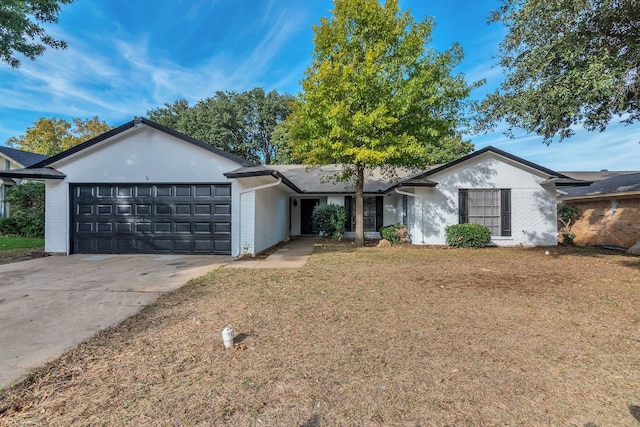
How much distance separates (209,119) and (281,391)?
103 feet

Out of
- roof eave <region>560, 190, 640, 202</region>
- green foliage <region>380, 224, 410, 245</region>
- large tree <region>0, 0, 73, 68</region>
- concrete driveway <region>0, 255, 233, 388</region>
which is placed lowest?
concrete driveway <region>0, 255, 233, 388</region>

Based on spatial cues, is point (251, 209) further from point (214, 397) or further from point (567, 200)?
point (567, 200)

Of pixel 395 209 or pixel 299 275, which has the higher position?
pixel 395 209

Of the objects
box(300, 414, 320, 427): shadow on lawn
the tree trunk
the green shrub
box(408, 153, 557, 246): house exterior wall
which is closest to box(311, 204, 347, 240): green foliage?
the tree trunk

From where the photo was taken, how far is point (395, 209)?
1653cm

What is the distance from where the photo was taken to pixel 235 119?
31.4 meters

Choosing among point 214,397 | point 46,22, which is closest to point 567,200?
point 214,397

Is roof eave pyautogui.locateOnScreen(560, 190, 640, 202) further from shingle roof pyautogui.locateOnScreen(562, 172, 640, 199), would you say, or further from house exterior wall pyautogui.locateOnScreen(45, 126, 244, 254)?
house exterior wall pyautogui.locateOnScreen(45, 126, 244, 254)

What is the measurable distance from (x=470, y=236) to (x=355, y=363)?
10980 mm

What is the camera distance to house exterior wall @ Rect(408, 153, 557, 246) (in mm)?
13133

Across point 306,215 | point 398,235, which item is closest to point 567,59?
point 398,235

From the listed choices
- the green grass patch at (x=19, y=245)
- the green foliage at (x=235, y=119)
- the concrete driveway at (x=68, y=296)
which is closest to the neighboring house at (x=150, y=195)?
the concrete driveway at (x=68, y=296)

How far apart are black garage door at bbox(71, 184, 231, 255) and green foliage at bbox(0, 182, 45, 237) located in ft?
22.7

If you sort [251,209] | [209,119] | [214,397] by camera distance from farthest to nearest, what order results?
[209,119] < [251,209] < [214,397]
